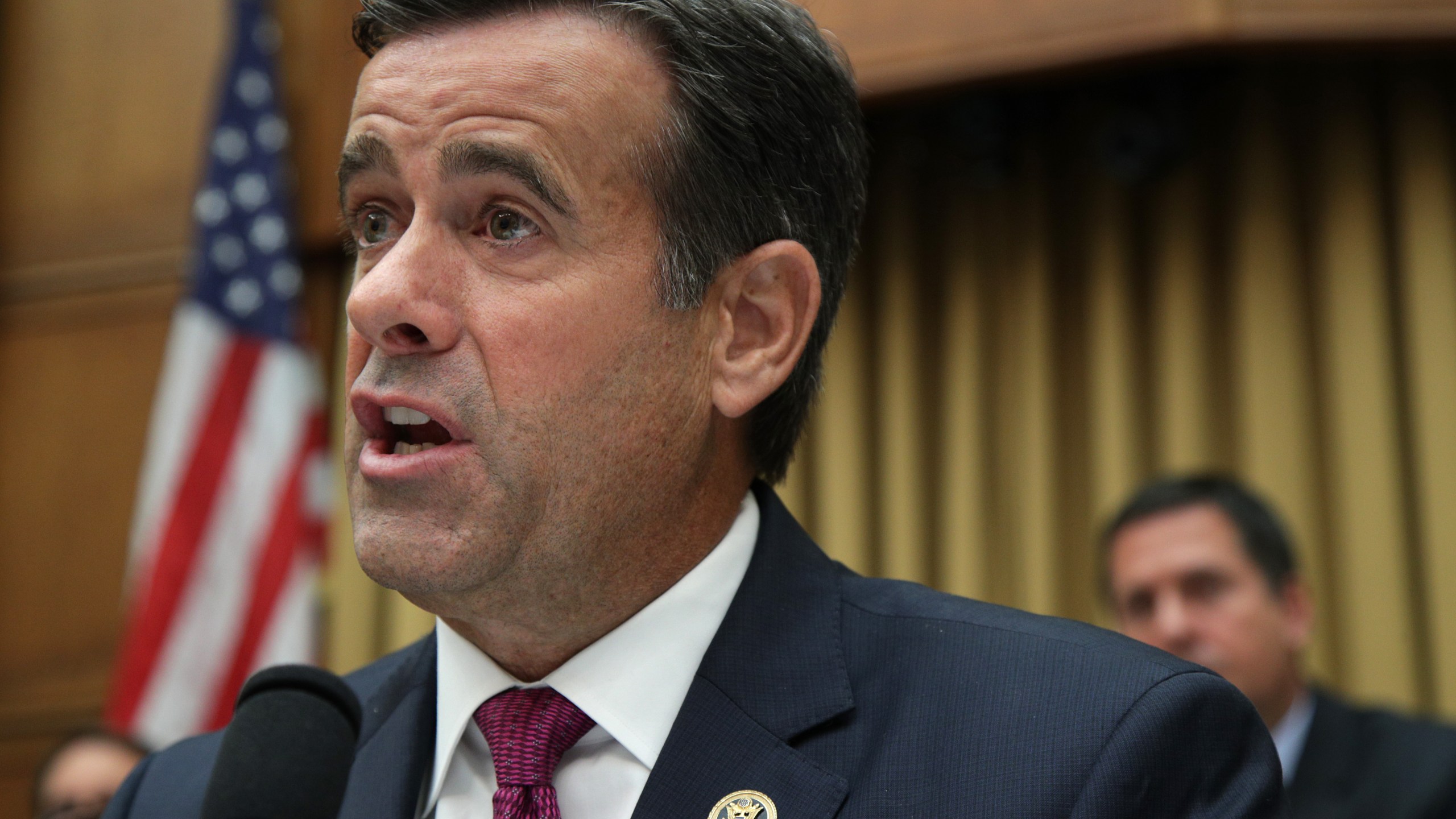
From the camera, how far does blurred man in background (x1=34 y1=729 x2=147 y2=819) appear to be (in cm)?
366

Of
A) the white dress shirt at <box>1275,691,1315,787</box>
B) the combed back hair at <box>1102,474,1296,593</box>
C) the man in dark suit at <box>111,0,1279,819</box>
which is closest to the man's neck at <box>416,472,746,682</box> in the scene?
the man in dark suit at <box>111,0,1279,819</box>

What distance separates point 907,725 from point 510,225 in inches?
27.1

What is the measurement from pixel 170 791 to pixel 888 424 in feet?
11.1

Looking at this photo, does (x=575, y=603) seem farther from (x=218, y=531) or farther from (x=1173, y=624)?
(x=218, y=531)

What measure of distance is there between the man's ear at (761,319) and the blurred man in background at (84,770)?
2.38 metres

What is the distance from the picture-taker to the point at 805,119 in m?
1.94

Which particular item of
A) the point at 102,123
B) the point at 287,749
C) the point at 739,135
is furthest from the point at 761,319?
the point at 102,123

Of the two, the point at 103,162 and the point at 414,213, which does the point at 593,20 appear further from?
the point at 103,162

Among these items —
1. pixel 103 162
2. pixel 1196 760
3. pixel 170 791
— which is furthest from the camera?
pixel 103 162

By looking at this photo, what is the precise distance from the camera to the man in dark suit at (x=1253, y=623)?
3855 mm

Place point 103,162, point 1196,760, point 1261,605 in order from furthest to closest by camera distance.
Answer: point 103,162 < point 1261,605 < point 1196,760

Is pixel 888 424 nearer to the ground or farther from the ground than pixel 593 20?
nearer to the ground

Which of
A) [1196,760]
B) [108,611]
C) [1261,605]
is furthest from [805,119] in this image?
[108,611]

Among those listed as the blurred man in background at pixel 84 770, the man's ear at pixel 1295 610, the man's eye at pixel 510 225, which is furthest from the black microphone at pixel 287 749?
the man's ear at pixel 1295 610
